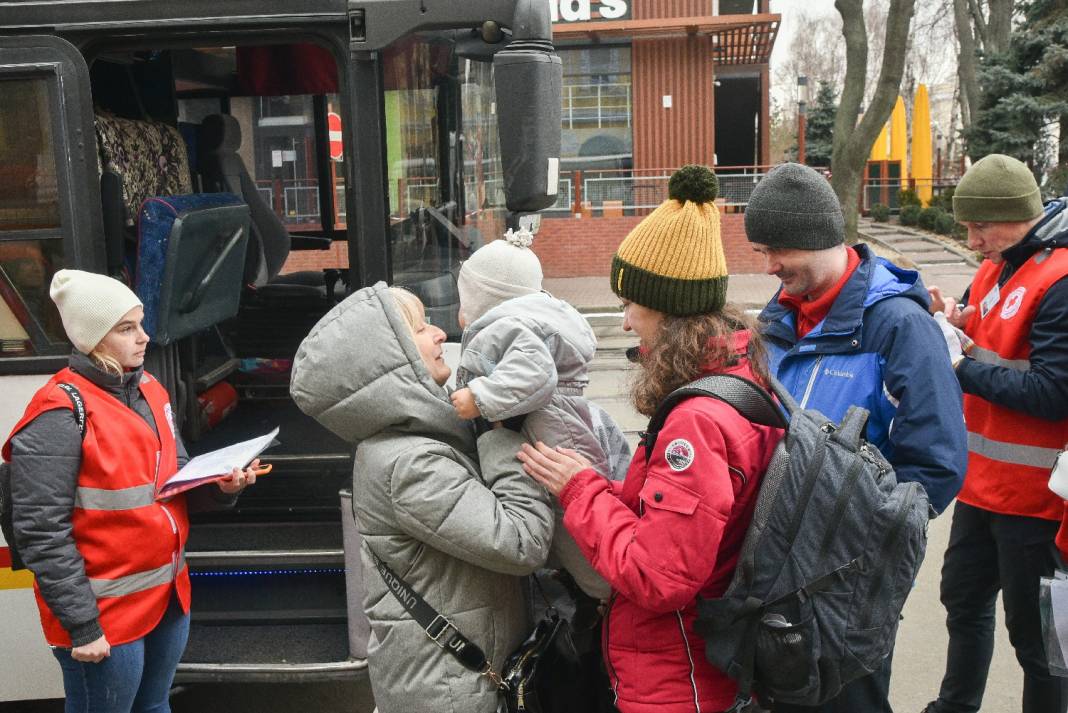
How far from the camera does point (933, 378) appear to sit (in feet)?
8.49

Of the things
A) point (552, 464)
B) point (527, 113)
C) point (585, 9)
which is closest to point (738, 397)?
point (552, 464)

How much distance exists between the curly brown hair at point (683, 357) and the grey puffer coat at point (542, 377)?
0.93ft

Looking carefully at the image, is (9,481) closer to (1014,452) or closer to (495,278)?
(495,278)

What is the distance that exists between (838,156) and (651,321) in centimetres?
1529

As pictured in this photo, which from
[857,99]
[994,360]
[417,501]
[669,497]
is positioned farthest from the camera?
[857,99]

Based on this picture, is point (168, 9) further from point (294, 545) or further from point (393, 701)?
point (393, 701)

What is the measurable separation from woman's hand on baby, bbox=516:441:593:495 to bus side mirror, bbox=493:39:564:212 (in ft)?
3.82

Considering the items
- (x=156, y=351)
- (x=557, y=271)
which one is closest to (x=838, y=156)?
(x=557, y=271)

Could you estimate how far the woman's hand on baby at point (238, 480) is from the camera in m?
3.03

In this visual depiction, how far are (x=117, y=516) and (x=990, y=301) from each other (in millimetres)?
2836

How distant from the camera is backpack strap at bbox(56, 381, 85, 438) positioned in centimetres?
282

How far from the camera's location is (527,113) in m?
3.21

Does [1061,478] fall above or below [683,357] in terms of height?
below

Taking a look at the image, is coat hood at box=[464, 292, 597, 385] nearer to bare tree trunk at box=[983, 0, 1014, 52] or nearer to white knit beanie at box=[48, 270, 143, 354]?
white knit beanie at box=[48, 270, 143, 354]
